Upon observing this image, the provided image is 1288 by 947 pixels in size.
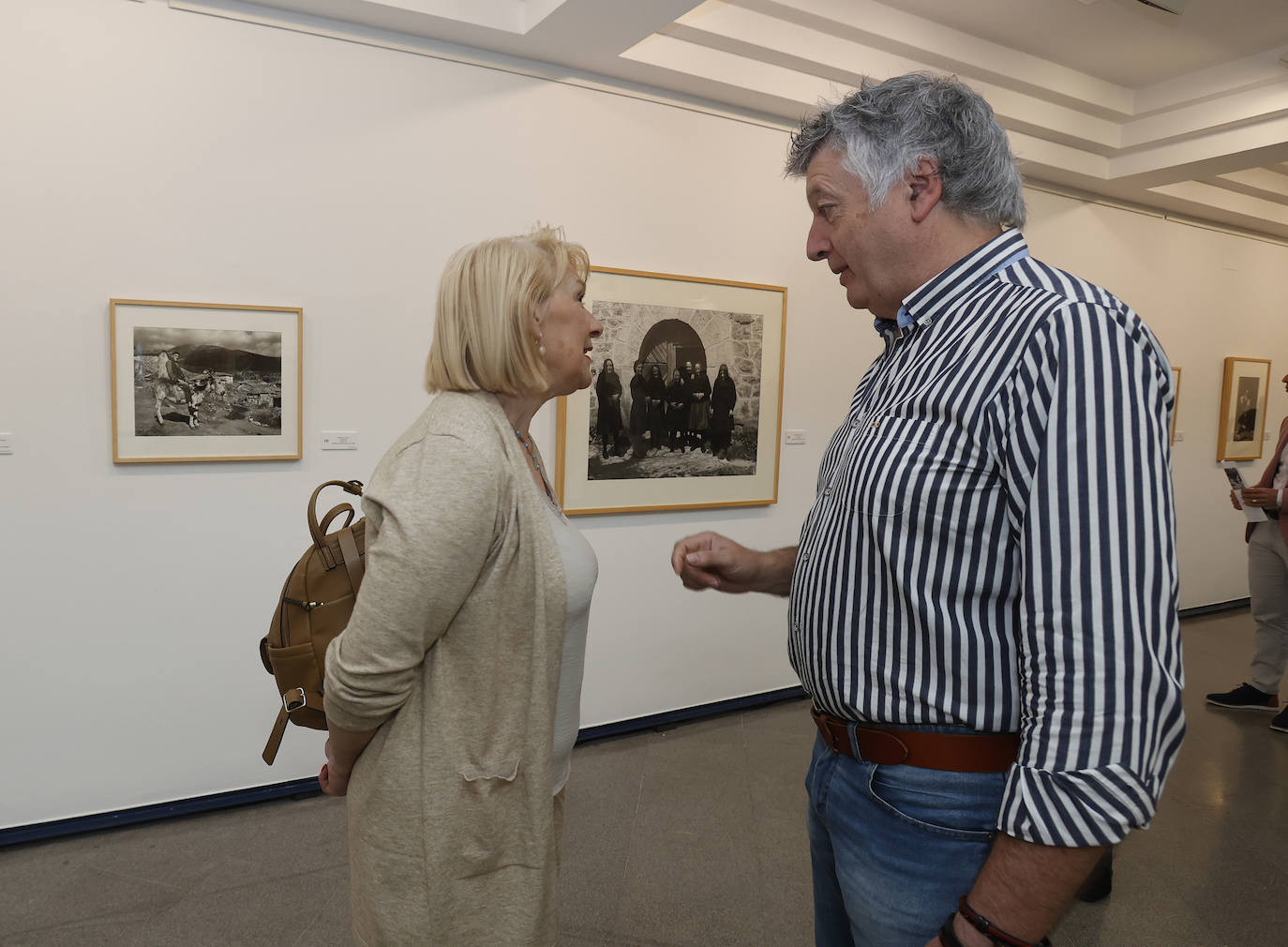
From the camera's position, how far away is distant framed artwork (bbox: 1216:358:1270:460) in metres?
7.89

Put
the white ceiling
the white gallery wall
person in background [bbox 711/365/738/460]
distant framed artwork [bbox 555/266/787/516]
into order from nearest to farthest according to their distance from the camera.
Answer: the white gallery wall, the white ceiling, distant framed artwork [bbox 555/266/787/516], person in background [bbox 711/365/738/460]

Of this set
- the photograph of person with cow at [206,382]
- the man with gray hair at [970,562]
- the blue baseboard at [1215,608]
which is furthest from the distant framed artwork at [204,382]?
the blue baseboard at [1215,608]

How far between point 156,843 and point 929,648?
3572mm

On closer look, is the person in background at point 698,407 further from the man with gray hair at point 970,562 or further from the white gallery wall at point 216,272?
the man with gray hair at point 970,562

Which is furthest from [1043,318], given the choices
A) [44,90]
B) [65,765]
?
[65,765]

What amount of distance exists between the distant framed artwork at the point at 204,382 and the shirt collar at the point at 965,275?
305 cm

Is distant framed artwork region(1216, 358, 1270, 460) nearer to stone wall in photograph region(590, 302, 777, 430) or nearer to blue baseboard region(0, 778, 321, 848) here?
stone wall in photograph region(590, 302, 777, 430)

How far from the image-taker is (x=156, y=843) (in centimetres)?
348

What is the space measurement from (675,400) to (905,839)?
359 cm

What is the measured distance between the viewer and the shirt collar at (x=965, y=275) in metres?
1.33

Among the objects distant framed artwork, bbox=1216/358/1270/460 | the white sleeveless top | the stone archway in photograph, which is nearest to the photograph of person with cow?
the stone archway in photograph

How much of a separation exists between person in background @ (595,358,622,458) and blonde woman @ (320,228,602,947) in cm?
276

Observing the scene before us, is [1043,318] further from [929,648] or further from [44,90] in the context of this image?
[44,90]

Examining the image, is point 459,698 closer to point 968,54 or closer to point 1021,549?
point 1021,549
